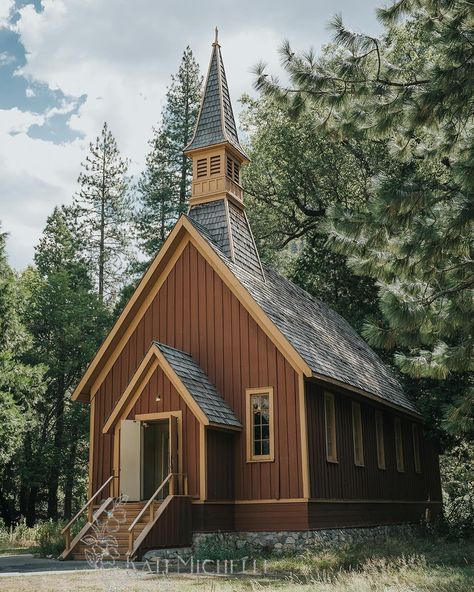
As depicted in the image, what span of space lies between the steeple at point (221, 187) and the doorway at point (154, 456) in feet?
15.6

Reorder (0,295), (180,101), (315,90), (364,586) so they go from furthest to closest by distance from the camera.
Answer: (180,101) < (0,295) < (315,90) < (364,586)

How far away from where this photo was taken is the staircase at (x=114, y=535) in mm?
13812

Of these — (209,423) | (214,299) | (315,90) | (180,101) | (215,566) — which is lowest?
(215,566)

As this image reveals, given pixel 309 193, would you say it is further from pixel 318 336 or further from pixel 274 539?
pixel 274 539

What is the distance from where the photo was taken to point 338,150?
100ft

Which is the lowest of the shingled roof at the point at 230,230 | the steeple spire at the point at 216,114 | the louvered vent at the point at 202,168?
the shingled roof at the point at 230,230

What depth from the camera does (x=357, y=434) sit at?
19.2 metres

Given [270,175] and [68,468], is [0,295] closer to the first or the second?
[68,468]

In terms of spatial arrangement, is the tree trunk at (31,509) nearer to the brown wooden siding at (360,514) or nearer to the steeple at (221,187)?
the brown wooden siding at (360,514)

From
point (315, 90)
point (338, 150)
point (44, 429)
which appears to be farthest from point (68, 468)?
point (315, 90)

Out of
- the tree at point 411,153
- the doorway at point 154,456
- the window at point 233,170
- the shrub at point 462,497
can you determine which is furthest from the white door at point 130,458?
the shrub at point 462,497

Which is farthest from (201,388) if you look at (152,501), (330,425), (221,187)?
(221,187)

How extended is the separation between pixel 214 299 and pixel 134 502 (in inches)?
201

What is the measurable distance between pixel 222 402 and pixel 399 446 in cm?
841
